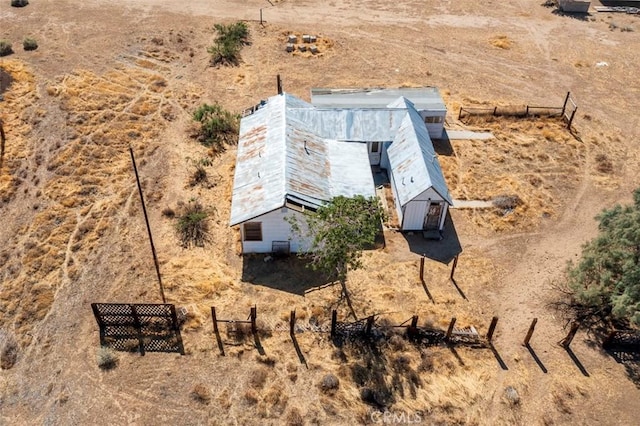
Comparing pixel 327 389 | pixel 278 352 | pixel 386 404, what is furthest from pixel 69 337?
pixel 386 404

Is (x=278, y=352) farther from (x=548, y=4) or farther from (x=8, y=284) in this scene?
(x=548, y=4)

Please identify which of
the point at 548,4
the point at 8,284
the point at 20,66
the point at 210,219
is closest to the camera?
the point at 8,284

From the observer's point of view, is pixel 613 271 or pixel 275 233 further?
pixel 275 233

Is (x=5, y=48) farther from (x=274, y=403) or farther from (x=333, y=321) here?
(x=274, y=403)

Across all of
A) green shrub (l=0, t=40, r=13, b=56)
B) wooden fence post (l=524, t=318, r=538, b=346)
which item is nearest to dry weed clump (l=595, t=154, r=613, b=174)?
wooden fence post (l=524, t=318, r=538, b=346)

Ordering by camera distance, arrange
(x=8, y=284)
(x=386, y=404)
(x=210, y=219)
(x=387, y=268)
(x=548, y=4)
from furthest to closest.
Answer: (x=548, y=4)
(x=210, y=219)
(x=387, y=268)
(x=8, y=284)
(x=386, y=404)

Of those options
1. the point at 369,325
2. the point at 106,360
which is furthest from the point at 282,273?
the point at 106,360
